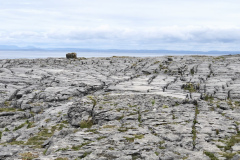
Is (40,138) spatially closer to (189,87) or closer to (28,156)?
(28,156)

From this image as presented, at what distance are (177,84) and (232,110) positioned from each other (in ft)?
41.3

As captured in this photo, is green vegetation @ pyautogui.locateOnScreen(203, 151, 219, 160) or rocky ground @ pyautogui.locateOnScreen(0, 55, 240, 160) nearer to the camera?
green vegetation @ pyautogui.locateOnScreen(203, 151, 219, 160)

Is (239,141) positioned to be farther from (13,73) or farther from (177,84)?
(13,73)

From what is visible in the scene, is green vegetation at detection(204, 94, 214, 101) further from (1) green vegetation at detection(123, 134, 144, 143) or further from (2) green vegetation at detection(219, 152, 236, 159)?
(2) green vegetation at detection(219, 152, 236, 159)

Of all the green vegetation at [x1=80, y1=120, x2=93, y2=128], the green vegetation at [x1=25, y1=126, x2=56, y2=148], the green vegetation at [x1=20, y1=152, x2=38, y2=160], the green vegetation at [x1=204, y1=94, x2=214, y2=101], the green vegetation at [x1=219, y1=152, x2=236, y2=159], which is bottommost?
the green vegetation at [x1=25, y1=126, x2=56, y2=148]

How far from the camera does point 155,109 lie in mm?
20891

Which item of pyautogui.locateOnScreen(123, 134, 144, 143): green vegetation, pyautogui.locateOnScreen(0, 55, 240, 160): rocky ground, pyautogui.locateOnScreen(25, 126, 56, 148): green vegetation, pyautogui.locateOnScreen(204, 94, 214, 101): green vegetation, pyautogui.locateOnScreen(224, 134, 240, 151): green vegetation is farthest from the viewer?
pyautogui.locateOnScreen(204, 94, 214, 101): green vegetation

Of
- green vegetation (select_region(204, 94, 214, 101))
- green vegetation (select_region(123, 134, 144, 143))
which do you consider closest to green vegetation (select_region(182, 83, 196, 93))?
green vegetation (select_region(204, 94, 214, 101))

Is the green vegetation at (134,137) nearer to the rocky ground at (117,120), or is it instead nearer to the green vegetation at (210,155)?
the rocky ground at (117,120)

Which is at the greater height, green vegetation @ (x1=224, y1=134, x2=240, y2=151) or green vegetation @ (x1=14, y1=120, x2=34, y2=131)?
green vegetation @ (x1=224, y1=134, x2=240, y2=151)

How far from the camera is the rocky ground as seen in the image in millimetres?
13281

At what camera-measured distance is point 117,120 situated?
18828 millimetres

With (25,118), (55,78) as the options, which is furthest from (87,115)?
(55,78)

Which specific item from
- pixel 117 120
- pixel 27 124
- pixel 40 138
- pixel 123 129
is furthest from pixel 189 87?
pixel 40 138
